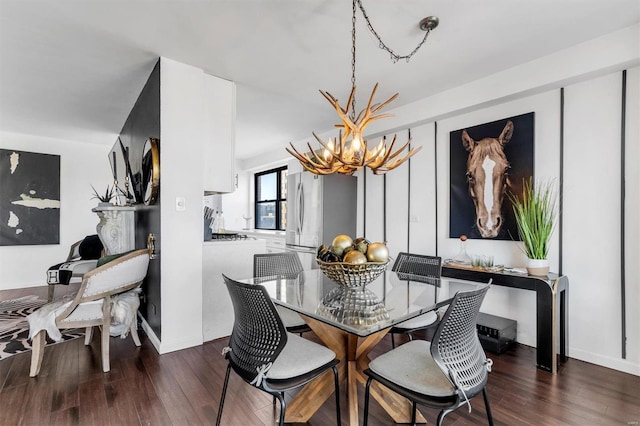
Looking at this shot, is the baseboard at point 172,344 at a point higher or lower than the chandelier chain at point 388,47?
lower

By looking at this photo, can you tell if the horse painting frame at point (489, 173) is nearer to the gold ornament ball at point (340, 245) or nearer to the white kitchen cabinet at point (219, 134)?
the gold ornament ball at point (340, 245)

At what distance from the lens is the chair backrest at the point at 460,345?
1301 millimetres

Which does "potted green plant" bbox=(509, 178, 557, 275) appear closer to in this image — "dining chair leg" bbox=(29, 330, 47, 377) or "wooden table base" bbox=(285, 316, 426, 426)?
"wooden table base" bbox=(285, 316, 426, 426)

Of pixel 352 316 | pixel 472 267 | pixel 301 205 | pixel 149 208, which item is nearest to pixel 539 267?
pixel 472 267

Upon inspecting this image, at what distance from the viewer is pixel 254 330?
1460 mm

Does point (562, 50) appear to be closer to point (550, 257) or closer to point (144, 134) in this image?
point (550, 257)

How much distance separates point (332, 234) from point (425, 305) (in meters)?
2.79

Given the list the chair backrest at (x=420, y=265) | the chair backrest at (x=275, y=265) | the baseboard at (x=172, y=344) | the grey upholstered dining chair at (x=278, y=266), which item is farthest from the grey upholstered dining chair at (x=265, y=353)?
the baseboard at (x=172, y=344)

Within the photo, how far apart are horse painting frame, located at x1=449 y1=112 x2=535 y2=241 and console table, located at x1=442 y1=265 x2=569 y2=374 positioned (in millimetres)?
523

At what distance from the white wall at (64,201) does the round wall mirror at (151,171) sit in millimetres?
2947

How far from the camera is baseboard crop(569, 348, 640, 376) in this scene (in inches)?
93.9

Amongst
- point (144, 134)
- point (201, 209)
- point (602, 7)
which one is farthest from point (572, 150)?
point (144, 134)

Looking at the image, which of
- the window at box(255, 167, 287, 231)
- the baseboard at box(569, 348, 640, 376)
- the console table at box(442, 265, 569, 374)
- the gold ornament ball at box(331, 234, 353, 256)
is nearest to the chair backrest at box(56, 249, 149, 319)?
the gold ornament ball at box(331, 234, 353, 256)

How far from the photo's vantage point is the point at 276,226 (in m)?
6.70
